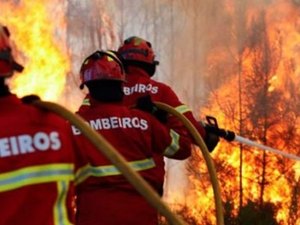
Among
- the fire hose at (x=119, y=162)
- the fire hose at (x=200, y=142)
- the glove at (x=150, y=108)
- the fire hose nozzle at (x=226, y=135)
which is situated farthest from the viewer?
the fire hose nozzle at (x=226, y=135)

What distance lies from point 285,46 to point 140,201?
1824 centimetres

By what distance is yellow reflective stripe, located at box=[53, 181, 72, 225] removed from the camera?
272cm

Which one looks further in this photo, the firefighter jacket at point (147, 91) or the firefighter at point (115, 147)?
the firefighter jacket at point (147, 91)

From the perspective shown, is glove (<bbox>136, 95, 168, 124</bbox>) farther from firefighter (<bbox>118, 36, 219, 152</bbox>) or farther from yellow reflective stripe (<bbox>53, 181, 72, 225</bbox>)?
yellow reflective stripe (<bbox>53, 181, 72, 225</bbox>)

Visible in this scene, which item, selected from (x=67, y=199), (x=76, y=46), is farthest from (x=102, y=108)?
(x=76, y=46)

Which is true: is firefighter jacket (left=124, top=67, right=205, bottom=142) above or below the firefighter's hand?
above

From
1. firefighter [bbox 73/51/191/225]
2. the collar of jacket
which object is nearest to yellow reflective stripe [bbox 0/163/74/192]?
firefighter [bbox 73/51/191/225]

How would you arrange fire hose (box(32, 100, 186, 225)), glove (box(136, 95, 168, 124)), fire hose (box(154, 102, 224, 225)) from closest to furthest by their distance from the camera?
fire hose (box(32, 100, 186, 225)) → glove (box(136, 95, 168, 124)) → fire hose (box(154, 102, 224, 225))

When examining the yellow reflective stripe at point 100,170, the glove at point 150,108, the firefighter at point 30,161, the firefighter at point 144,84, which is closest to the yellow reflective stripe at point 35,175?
the firefighter at point 30,161

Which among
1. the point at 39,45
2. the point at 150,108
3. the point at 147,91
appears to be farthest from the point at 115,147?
the point at 39,45

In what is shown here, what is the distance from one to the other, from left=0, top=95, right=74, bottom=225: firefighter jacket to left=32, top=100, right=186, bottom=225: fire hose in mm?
83

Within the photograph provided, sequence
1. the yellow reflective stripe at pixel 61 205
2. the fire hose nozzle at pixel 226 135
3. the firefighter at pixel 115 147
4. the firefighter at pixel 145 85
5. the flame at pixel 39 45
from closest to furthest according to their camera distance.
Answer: the yellow reflective stripe at pixel 61 205, the firefighter at pixel 115 147, the firefighter at pixel 145 85, the fire hose nozzle at pixel 226 135, the flame at pixel 39 45

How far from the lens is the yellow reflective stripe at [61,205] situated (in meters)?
2.72

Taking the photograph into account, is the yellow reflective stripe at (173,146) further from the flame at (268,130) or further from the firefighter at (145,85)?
the flame at (268,130)
